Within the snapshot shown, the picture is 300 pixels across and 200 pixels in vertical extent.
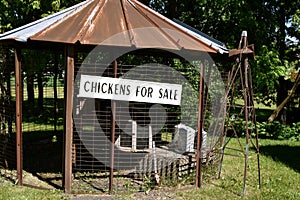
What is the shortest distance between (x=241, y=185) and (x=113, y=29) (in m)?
3.73

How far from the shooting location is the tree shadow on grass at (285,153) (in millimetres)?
8906

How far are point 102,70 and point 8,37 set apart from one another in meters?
2.48

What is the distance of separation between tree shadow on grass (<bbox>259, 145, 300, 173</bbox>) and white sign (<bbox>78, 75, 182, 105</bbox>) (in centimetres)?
400

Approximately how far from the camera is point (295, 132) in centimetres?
1340

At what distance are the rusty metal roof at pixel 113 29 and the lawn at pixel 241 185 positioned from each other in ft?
8.14

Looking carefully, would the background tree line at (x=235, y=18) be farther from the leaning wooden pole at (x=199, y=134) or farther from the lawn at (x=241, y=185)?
the leaning wooden pole at (x=199, y=134)

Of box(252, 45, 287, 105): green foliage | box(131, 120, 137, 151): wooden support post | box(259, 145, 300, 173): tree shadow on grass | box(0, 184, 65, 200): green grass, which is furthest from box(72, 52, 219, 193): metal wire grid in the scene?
box(252, 45, 287, 105): green foliage

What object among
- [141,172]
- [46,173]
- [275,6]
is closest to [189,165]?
[141,172]

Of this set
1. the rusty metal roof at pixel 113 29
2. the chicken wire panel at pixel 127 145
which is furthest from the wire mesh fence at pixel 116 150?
the rusty metal roof at pixel 113 29

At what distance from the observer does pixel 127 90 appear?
605 cm

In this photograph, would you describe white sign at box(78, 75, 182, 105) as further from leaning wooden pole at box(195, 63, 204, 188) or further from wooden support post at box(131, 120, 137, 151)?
wooden support post at box(131, 120, 137, 151)

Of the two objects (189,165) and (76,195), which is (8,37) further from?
(189,165)

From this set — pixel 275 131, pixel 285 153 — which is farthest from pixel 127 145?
pixel 275 131

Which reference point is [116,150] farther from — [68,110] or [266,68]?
[266,68]
